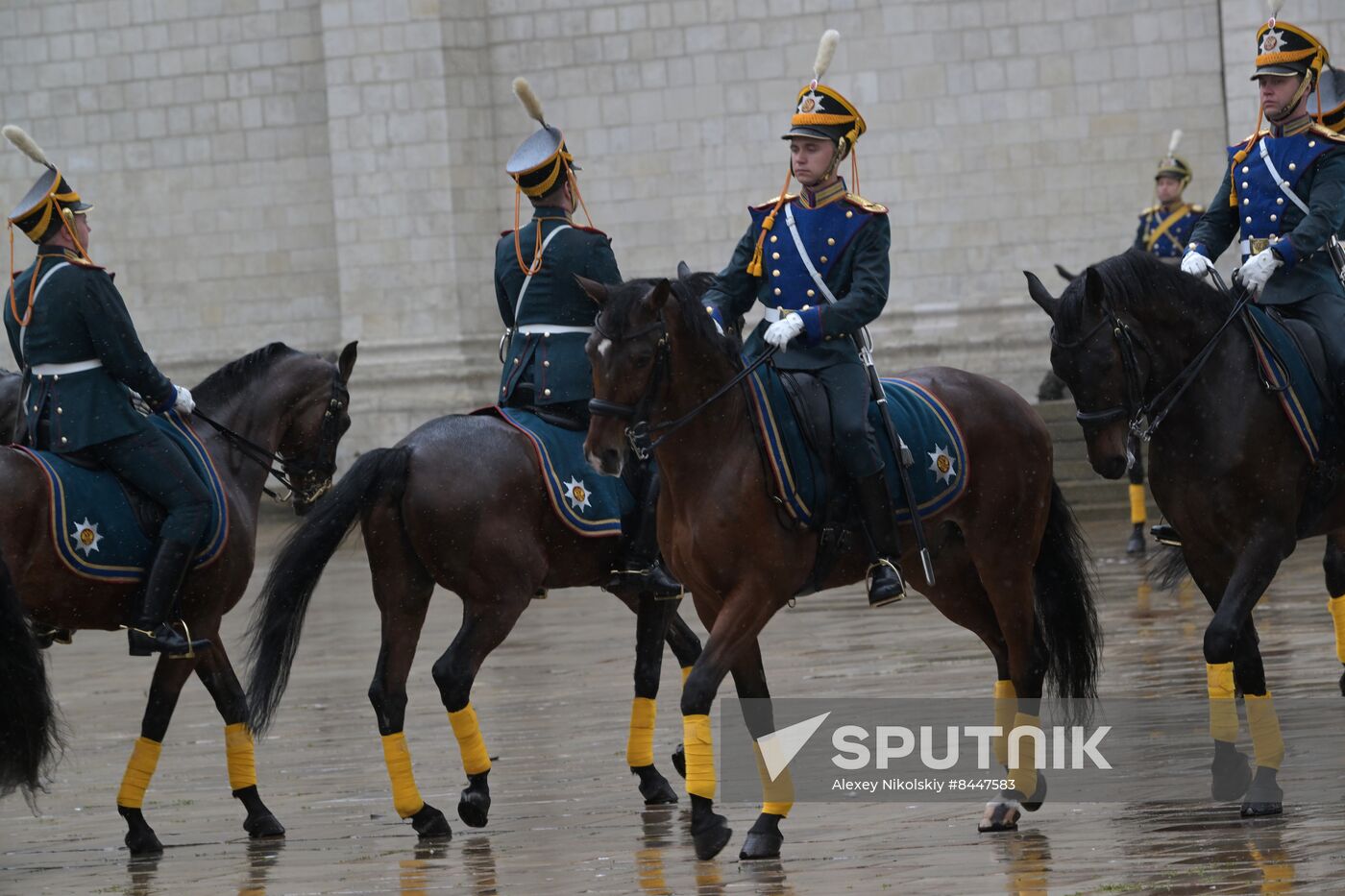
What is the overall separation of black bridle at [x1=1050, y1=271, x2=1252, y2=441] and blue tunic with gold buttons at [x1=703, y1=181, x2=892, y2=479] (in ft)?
2.16

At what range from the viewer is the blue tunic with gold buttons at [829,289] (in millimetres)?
6961

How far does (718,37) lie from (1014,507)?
15203 millimetres

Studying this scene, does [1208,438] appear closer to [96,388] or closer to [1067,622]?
[1067,622]

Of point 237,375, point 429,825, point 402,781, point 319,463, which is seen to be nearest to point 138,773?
point 402,781

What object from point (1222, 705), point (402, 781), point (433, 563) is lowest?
point (402, 781)

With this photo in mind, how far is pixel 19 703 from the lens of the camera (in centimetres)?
692

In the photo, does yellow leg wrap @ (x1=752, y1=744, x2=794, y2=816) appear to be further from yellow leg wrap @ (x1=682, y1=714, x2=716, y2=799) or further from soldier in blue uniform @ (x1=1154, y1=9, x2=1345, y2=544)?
soldier in blue uniform @ (x1=1154, y1=9, x2=1345, y2=544)

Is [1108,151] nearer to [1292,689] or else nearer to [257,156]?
[257,156]

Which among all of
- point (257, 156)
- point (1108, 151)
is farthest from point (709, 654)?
point (257, 156)

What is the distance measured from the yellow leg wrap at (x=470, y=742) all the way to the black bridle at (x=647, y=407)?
1.46 m

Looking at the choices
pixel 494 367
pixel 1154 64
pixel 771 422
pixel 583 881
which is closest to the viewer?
pixel 583 881

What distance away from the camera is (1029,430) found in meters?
7.61

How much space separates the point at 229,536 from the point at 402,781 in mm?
1298


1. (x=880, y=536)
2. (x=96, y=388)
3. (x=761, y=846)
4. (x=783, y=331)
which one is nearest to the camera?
(x=761, y=846)
